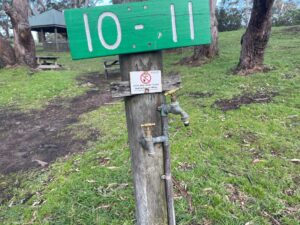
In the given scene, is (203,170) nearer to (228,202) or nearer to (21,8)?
(228,202)

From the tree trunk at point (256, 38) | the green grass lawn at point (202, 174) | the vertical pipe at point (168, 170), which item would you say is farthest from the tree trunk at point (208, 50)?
the vertical pipe at point (168, 170)

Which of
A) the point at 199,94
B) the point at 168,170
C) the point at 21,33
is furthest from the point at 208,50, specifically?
the point at 168,170

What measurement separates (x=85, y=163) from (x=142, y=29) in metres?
2.54

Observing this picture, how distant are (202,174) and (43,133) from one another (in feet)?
10.6

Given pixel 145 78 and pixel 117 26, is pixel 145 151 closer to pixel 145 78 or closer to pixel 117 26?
pixel 145 78

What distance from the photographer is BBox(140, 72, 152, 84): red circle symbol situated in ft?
4.28

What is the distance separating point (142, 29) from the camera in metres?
1.19

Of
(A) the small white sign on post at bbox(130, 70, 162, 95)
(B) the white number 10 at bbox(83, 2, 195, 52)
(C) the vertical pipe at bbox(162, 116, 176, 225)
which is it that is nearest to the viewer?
(B) the white number 10 at bbox(83, 2, 195, 52)

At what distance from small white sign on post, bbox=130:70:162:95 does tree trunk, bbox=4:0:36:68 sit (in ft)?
35.1

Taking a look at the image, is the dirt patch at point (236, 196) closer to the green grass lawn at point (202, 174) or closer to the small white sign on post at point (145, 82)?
the green grass lawn at point (202, 174)

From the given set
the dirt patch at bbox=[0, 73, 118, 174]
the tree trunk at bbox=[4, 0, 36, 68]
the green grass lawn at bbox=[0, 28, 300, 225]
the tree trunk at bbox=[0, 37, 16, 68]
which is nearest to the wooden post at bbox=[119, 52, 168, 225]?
the green grass lawn at bbox=[0, 28, 300, 225]

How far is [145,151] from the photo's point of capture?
1.42m

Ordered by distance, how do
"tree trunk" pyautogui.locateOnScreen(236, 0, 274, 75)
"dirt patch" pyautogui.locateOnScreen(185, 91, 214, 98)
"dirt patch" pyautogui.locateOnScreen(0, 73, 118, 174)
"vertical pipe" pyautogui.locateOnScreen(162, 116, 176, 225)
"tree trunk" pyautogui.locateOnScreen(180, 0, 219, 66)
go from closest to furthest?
1. "vertical pipe" pyautogui.locateOnScreen(162, 116, 176, 225)
2. "dirt patch" pyautogui.locateOnScreen(0, 73, 118, 174)
3. "dirt patch" pyautogui.locateOnScreen(185, 91, 214, 98)
4. "tree trunk" pyautogui.locateOnScreen(236, 0, 274, 75)
5. "tree trunk" pyautogui.locateOnScreen(180, 0, 219, 66)

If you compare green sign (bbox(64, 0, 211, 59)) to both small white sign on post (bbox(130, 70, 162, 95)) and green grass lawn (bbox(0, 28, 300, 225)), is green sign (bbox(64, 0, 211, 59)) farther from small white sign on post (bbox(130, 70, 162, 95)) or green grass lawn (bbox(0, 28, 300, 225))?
green grass lawn (bbox(0, 28, 300, 225))
